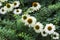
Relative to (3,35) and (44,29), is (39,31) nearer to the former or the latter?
(44,29)

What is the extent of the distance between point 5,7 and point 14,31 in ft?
1.23

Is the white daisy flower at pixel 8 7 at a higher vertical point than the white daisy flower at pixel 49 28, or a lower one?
higher

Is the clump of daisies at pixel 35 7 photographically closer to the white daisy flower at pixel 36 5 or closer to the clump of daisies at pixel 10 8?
the white daisy flower at pixel 36 5

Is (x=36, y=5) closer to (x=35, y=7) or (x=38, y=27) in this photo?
(x=35, y=7)

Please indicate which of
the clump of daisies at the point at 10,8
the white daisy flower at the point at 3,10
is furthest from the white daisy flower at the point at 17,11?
the white daisy flower at the point at 3,10

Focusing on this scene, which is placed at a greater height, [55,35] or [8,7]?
[8,7]

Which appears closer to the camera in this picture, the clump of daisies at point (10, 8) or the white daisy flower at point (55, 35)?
the white daisy flower at point (55, 35)

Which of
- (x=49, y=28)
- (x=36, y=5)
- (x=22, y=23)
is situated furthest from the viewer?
(x=36, y=5)

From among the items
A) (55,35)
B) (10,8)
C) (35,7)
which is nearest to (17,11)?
(10,8)

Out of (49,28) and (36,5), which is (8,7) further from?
(49,28)

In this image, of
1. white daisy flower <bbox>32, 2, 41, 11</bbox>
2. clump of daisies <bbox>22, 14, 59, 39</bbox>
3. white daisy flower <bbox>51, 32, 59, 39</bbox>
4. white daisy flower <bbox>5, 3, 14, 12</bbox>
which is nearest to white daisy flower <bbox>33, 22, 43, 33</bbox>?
clump of daisies <bbox>22, 14, 59, 39</bbox>

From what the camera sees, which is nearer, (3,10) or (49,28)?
(49,28)

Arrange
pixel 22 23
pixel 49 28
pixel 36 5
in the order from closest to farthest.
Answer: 1. pixel 49 28
2. pixel 22 23
3. pixel 36 5

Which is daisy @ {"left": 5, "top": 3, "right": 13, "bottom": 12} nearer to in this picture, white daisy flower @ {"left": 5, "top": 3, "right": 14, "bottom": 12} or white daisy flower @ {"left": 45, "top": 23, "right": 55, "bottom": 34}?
white daisy flower @ {"left": 5, "top": 3, "right": 14, "bottom": 12}
